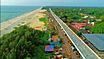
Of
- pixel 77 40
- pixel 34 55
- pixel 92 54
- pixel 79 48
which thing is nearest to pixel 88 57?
pixel 92 54

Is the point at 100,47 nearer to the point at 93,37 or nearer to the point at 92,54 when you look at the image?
the point at 92,54

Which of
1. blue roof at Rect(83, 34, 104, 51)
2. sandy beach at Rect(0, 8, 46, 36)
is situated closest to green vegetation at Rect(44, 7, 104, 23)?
sandy beach at Rect(0, 8, 46, 36)

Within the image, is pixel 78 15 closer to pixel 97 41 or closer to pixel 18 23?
pixel 18 23

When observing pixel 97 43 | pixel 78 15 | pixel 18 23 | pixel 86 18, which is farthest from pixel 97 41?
pixel 78 15

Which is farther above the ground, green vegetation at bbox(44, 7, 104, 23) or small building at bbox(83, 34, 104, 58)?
small building at bbox(83, 34, 104, 58)

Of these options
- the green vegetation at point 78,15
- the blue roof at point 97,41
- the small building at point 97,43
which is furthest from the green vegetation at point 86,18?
the small building at point 97,43

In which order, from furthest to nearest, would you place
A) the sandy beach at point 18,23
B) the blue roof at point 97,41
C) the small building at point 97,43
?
the sandy beach at point 18,23, the blue roof at point 97,41, the small building at point 97,43

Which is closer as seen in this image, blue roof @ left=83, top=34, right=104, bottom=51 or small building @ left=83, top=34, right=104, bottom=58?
small building @ left=83, top=34, right=104, bottom=58

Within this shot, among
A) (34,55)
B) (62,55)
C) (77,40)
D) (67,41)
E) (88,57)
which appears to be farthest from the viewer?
(67,41)

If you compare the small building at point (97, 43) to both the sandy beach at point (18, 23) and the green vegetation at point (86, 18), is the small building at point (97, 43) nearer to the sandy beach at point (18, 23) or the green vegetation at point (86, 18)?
the green vegetation at point (86, 18)

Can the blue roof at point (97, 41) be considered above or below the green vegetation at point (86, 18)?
above

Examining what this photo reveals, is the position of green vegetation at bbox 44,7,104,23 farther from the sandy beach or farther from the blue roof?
the blue roof
